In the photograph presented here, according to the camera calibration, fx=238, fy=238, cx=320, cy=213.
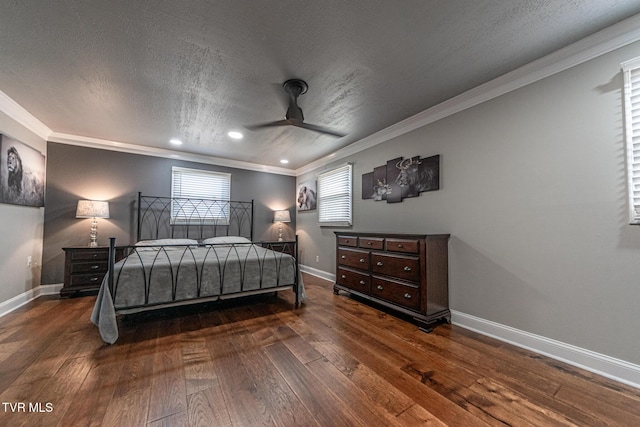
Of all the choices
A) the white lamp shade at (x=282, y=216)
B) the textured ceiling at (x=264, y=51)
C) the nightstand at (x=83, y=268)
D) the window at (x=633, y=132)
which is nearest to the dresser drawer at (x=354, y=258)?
the textured ceiling at (x=264, y=51)

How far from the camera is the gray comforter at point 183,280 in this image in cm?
223

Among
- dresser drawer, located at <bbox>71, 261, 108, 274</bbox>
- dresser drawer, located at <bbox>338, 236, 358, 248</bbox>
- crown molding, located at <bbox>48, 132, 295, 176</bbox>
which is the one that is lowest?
dresser drawer, located at <bbox>71, 261, 108, 274</bbox>

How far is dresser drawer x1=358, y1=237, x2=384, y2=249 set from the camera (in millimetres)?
2952

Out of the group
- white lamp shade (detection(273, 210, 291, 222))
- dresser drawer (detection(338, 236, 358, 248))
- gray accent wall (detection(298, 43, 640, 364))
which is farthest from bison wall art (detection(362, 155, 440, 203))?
white lamp shade (detection(273, 210, 291, 222))

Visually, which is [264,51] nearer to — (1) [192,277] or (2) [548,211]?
(1) [192,277]

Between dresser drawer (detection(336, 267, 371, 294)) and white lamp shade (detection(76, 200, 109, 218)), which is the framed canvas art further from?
white lamp shade (detection(76, 200, 109, 218))

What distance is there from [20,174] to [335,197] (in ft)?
14.2

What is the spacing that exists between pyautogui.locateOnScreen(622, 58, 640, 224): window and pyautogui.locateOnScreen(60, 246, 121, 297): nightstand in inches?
218

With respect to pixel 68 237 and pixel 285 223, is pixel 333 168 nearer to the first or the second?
pixel 285 223

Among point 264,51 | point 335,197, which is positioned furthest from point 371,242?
point 264,51

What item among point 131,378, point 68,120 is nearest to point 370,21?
point 131,378

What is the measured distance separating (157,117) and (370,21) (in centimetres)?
285

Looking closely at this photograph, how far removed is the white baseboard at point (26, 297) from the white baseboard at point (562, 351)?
5.09 metres

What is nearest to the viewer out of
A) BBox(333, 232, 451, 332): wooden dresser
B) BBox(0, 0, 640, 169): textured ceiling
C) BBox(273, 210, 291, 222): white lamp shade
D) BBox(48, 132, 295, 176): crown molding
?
BBox(0, 0, 640, 169): textured ceiling
